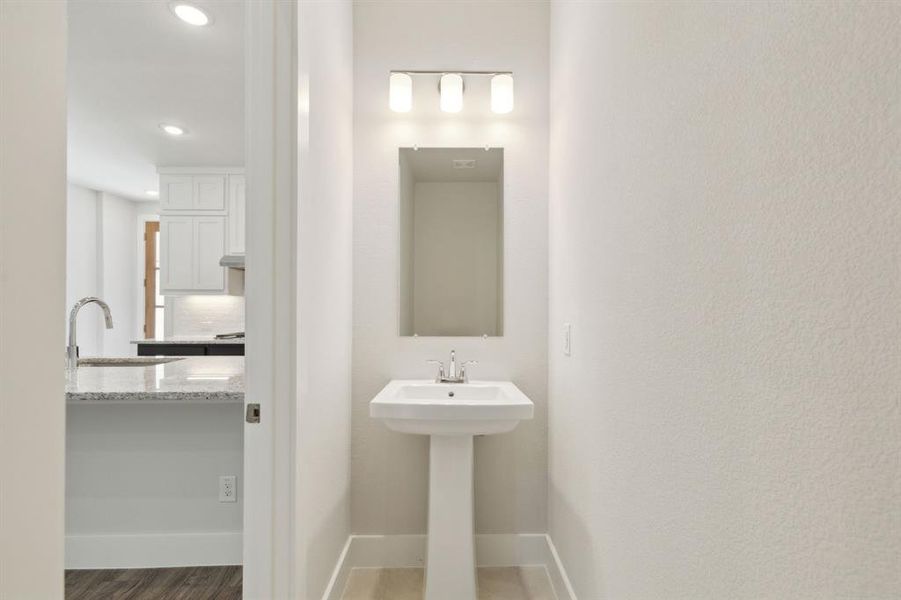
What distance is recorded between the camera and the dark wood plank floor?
2039mm

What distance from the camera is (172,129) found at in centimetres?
409

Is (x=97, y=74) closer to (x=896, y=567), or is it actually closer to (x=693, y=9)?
(x=693, y=9)

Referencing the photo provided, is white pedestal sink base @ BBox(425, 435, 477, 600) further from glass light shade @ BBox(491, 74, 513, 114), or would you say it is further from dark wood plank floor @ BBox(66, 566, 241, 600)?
glass light shade @ BBox(491, 74, 513, 114)

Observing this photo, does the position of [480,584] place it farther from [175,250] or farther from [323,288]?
[175,250]

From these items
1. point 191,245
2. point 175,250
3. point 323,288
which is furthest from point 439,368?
point 175,250

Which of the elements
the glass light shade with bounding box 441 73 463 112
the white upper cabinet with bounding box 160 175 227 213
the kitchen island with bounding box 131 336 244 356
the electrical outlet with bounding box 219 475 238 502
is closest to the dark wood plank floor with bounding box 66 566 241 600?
the electrical outlet with bounding box 219 475 238 502

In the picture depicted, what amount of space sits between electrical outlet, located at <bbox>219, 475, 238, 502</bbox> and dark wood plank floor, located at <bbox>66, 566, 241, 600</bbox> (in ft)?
1.05

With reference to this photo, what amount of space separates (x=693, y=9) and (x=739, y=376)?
2.28 ft

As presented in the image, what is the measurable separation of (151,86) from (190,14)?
3.77 feet

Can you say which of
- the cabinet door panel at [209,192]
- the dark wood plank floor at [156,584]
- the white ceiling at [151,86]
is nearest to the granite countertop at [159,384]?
the dark wood plank floor at [156,584]

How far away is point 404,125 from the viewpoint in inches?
91.0

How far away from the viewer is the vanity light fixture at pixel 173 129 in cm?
403

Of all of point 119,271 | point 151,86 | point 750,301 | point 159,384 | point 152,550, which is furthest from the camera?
point 119,271

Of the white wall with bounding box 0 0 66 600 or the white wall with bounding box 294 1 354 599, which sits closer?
the white wall with bounding box 0 0 66 600
